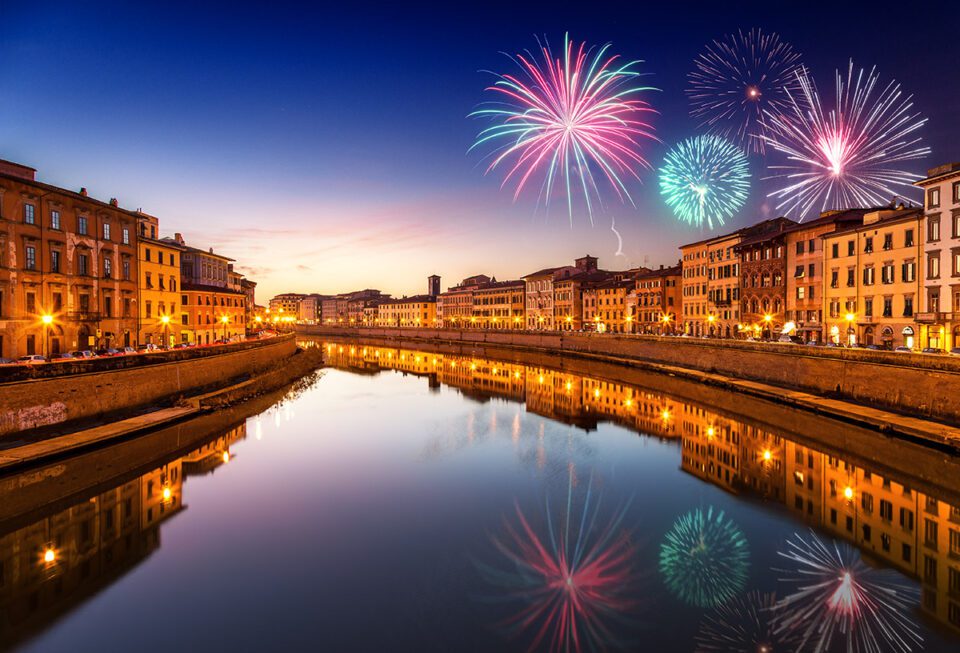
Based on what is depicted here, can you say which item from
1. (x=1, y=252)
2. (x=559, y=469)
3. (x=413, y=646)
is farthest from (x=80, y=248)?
(x=413, y=646)

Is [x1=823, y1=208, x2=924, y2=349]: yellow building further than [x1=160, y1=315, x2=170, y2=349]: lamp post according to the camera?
No

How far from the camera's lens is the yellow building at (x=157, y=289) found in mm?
44219

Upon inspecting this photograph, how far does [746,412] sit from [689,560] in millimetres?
23228

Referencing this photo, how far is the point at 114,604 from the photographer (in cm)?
1259

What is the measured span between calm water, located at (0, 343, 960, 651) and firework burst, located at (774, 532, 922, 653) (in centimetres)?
5

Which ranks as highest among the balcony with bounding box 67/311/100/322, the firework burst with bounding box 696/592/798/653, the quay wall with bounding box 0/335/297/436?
the balcony with bounding box 67/311/100/322

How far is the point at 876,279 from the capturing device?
41.6m

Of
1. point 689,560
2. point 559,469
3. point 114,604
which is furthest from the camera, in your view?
point 559,469

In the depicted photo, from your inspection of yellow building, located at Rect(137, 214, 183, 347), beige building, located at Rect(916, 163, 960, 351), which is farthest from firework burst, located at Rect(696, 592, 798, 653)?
yellow building, located at Rect(137, 214, 183, 347)

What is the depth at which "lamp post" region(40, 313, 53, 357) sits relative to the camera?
109ft

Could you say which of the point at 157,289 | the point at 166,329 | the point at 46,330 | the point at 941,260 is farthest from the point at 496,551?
the point at 166,329

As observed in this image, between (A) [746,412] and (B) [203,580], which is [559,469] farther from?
(A) [746,412]

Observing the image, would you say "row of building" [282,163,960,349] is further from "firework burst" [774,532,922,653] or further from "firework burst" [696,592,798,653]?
"firework burst" [696,592,798,653]

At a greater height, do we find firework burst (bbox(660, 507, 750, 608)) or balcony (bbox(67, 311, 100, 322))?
balcony (bbox(67, 311, 100, 322))
